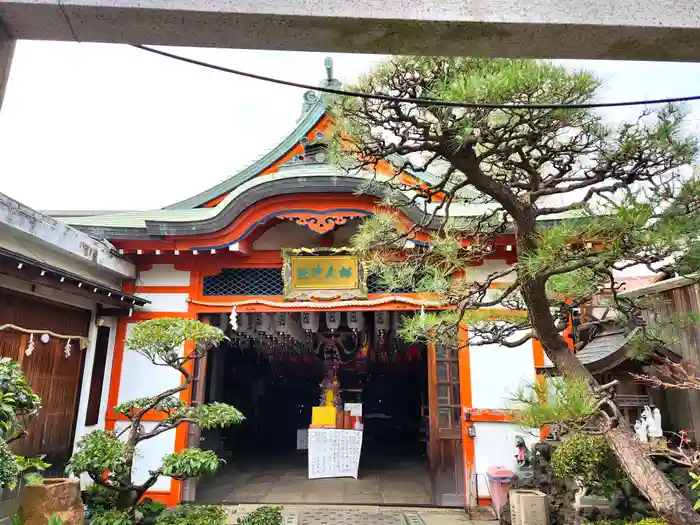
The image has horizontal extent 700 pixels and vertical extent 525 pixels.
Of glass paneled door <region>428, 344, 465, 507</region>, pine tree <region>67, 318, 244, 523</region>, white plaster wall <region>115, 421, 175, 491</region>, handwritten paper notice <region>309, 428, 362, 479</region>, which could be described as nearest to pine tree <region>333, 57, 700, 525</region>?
pine tree <region>67, 318, 244, 523</region>

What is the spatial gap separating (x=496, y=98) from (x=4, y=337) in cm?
559

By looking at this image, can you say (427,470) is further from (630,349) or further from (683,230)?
(683,230)

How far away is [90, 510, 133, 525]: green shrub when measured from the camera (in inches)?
181

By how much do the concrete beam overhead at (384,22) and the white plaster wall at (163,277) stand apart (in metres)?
5.36

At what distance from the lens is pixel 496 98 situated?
2996 millimetres

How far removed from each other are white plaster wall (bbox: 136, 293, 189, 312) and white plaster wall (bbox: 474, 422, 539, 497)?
193 inches

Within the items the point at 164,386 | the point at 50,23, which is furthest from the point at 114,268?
the point at 50,23

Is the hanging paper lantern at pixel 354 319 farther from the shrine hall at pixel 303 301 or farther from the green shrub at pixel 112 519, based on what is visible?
the green shrub at pixel 112 519

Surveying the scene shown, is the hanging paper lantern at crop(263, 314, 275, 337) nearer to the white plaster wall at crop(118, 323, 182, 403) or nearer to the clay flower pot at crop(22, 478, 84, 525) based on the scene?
the white plaster wall at crop(118, 323, 182, 403)

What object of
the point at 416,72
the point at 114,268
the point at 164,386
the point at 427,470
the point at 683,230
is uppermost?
the point at 416,72

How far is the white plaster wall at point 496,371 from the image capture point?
7.10 m

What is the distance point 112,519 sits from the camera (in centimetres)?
463

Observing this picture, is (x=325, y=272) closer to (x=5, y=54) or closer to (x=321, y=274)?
(x=321, y=274)

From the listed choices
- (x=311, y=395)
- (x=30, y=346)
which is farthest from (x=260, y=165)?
(x=311, y=395)
